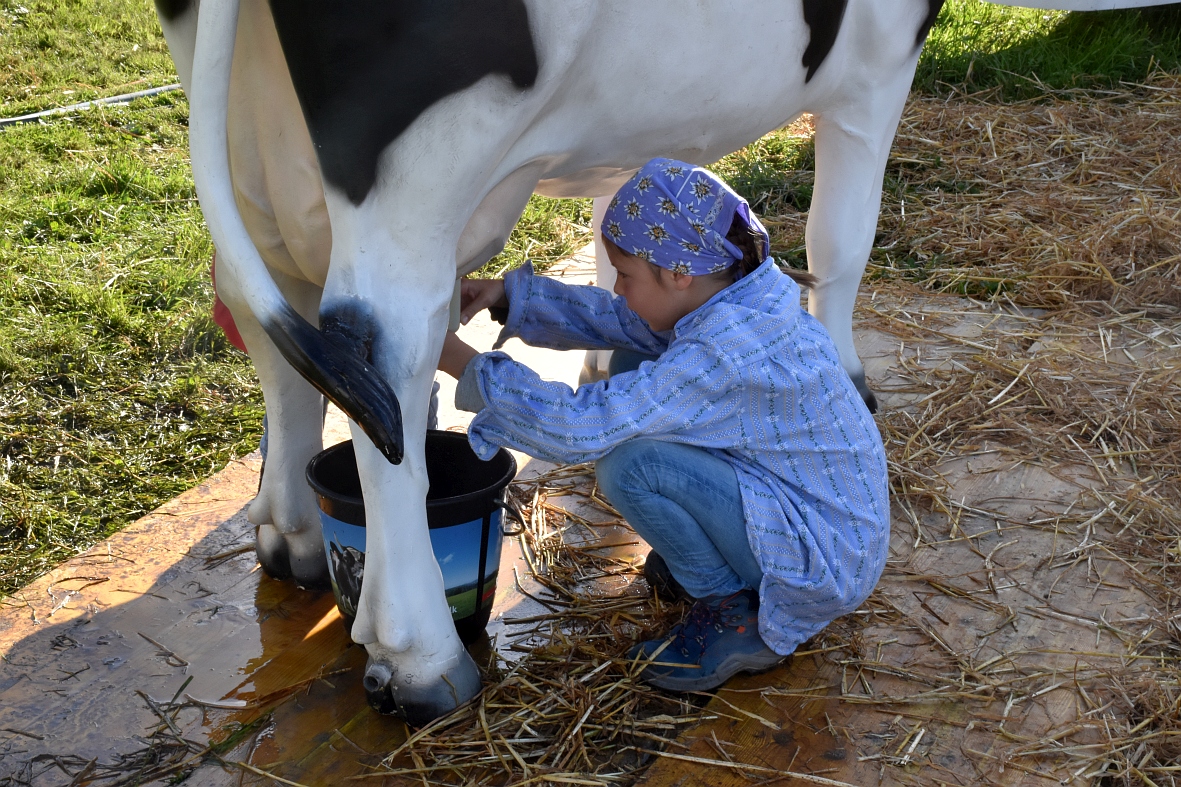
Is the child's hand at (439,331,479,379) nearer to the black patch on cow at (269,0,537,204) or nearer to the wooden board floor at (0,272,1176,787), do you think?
the black patch on cow at (269,0,537,204)

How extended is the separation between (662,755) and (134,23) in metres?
5.88

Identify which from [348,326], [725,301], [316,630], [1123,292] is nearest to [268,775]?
[316,630]

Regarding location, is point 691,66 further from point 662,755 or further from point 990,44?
point 990,44

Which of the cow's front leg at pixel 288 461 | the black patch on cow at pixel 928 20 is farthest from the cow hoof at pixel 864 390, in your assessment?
the cow's front leg at pixel 288 461

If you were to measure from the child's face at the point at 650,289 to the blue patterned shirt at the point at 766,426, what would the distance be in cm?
5

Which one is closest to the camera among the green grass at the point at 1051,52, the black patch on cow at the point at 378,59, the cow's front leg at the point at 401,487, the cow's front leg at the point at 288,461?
the black patch on cow at the point at 378,59

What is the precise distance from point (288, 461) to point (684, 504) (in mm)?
766

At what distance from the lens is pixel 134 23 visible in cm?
627

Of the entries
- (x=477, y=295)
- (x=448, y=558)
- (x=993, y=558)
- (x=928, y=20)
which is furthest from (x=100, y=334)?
(x=993, y=558)

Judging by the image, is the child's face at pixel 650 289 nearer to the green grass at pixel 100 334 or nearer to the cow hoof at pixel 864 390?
the cow hoof at pixel 864 390

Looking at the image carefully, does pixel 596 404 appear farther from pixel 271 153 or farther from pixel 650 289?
pixel 271 153

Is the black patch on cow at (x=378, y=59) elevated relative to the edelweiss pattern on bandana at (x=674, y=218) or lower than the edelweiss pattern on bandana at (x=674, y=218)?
elevated

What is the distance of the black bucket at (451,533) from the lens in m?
1.86

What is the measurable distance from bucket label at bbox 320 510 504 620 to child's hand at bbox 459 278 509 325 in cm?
38
